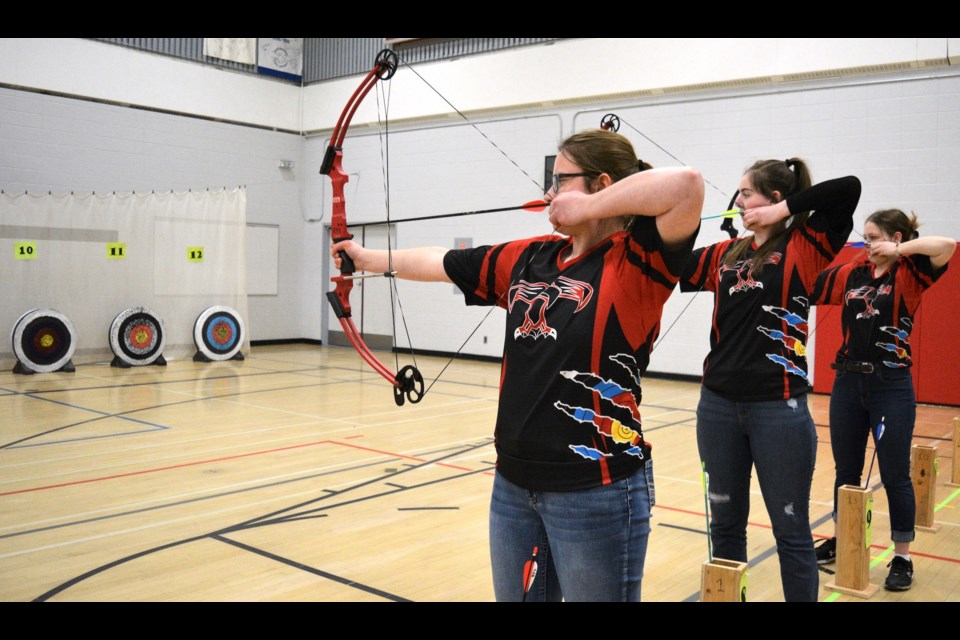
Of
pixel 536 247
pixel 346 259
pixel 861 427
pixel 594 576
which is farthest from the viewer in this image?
pixel 861 427

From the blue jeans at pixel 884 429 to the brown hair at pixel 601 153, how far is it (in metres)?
1.72

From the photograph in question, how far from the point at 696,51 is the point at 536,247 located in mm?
7508

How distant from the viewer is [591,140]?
54.4 inches

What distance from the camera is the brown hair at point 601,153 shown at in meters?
1.38

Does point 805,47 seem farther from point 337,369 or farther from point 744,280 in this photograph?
point 744,280

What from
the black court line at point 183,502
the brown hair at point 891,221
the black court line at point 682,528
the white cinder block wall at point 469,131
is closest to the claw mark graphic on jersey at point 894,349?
the brown hair at point 891,221

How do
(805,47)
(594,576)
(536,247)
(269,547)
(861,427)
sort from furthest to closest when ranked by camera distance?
(805,47) < (269,547) < (861,427) < (536,247) < (594,576)

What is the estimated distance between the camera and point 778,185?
6.94 ft

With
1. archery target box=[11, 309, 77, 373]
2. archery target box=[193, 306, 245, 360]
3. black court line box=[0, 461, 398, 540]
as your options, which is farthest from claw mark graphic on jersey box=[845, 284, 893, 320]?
archery target box=[193, 306, 245, 360]

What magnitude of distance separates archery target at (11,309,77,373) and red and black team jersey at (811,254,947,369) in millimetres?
7709

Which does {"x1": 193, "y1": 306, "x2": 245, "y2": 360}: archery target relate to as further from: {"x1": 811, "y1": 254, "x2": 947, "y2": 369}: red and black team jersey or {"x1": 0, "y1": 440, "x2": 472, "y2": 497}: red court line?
{"x1": 811, "y1": 254, "x2": 947, "y2": 369}: red and black team jersey

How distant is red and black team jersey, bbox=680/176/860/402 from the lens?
2008 mm

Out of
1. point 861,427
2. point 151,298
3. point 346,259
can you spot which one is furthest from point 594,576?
point 151,298

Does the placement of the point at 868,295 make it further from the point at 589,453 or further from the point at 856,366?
A: the point at 589,453
